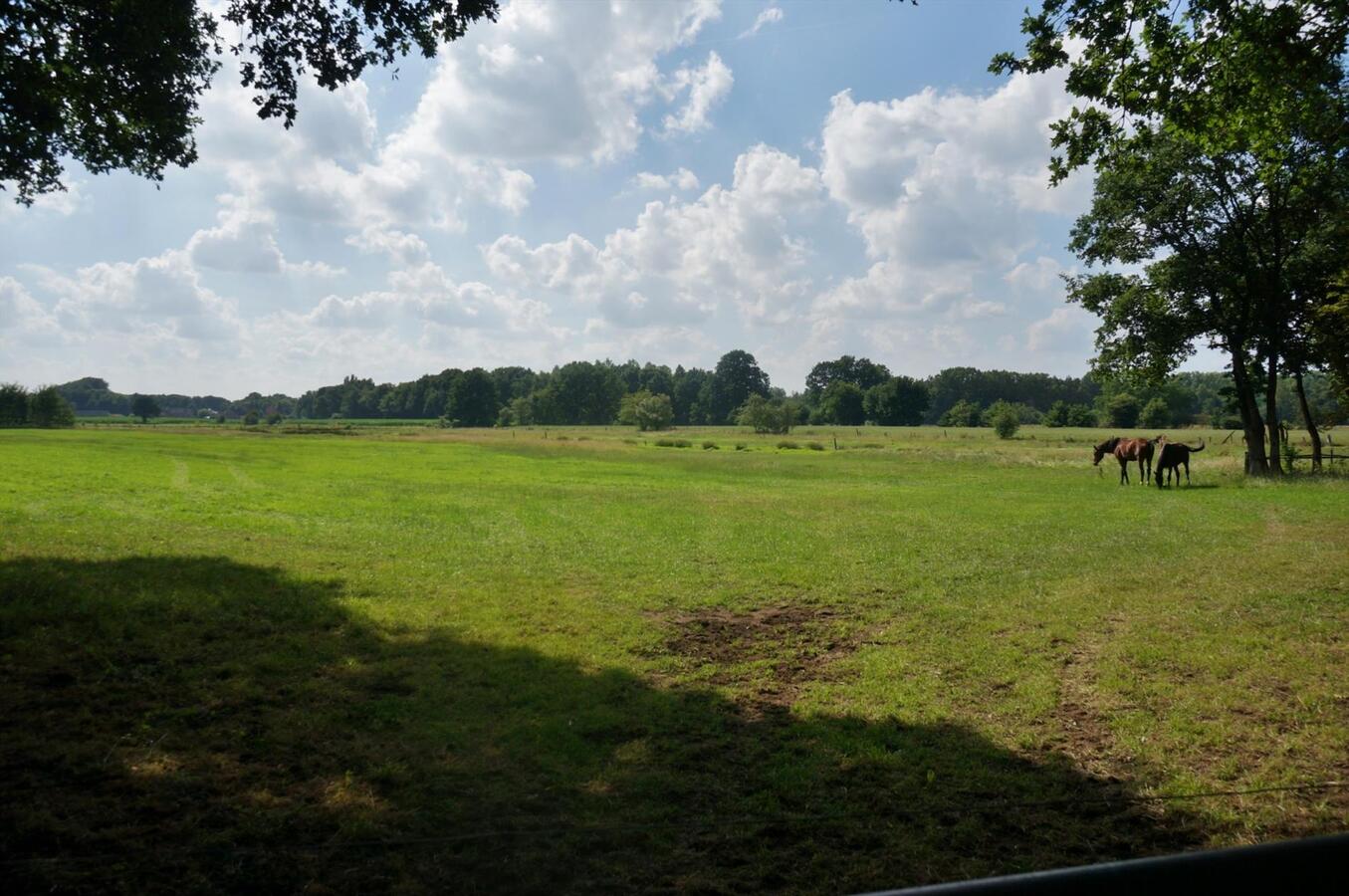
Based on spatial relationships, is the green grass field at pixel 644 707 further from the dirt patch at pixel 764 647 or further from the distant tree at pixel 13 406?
the distant tree at pixel 13 406

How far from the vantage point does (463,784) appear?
235 inches

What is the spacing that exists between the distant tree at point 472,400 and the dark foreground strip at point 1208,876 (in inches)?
6794

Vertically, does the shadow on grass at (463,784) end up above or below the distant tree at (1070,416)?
below

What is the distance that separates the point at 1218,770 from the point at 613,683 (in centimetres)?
574

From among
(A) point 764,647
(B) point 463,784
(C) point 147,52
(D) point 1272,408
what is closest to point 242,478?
(C) point 147,52

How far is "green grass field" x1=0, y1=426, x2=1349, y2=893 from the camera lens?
503 cm

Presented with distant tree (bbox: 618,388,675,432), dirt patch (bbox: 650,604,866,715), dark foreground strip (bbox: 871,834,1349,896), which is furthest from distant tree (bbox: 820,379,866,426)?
dark foreground strip (bbox: 871,834,1349,896)

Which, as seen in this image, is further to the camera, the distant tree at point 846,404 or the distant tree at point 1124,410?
the distant tree at point 846,404

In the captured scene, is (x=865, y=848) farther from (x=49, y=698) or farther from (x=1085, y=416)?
(x=1085, y=416)

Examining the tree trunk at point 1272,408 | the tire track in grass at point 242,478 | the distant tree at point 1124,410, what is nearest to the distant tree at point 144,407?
the tire track in grass at point 242,478

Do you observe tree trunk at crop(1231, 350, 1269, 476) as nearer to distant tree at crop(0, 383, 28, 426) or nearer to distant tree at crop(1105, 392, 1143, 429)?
distant tree at crop(1105, 392, 1143, 429)

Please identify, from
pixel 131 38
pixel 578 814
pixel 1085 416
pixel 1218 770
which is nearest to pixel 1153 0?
pixel 1218 770

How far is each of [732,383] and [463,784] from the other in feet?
585

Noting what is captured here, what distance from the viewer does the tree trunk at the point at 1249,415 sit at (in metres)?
33.5
